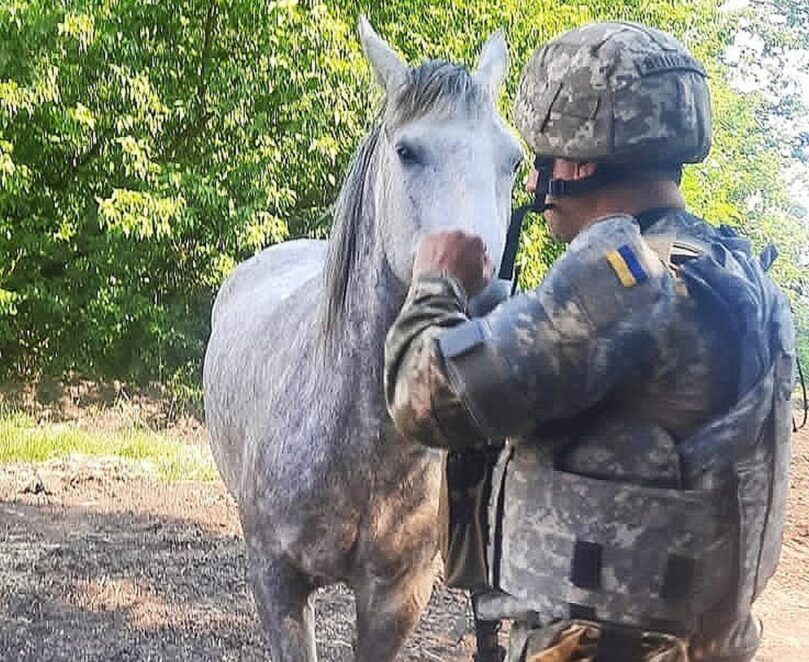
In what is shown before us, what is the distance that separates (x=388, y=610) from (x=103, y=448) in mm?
4871

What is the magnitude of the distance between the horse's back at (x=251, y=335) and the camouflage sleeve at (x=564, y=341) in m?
1.54

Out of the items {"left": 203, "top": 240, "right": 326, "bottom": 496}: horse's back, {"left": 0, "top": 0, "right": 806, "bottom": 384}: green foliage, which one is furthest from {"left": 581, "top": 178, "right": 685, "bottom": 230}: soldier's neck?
{"left": 0, "top": 0, "right": 806, "bottom": 384}: green foliage

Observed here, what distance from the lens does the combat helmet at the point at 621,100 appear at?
1542 millimetres

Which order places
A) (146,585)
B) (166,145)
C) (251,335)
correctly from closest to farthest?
(251,335) < (146,585) < (166,145)

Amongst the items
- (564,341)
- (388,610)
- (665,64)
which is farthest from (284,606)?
(665,64)

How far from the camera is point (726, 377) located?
1423 mm

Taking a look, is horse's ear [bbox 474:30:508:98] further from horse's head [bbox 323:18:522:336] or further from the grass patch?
the grass patch

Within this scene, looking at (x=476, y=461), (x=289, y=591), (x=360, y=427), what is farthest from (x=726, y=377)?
(x=289, y=591)

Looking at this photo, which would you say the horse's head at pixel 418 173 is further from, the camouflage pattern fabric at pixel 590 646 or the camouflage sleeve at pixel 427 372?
the camouflage pattern fabric at pixel 590 646

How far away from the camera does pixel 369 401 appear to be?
99.8 inches

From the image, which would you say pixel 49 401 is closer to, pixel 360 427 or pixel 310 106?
pixel 310 106

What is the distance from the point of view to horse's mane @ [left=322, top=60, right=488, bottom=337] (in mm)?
2359

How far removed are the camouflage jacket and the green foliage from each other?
598 centimetres

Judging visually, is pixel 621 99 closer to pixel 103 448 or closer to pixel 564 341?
pixel 564 341
